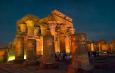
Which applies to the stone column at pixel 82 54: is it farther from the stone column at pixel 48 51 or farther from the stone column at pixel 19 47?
the stone column at pixel 19 47

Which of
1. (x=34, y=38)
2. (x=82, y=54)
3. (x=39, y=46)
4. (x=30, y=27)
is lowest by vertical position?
(x=82, y=54)

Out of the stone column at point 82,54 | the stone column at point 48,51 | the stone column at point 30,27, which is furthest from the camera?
the stone column at point 30,27

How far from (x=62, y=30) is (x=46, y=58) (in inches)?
601

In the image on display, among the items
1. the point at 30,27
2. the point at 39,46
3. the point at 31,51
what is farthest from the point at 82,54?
the point at 39,46

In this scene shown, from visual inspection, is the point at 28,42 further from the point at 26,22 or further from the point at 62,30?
the point at 62,30

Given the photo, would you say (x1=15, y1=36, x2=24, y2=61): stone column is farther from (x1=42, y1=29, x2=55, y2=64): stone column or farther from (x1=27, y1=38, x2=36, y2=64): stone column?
(x1=42, y1=29, x2=55, y2=64): stone column

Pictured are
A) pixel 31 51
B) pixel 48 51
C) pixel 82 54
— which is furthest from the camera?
pixel 31 51

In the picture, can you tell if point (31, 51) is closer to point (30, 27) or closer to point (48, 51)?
point (30, 27)

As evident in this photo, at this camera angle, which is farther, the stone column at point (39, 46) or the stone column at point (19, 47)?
the stone column at point (39, 46)

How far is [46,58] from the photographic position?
790 inches

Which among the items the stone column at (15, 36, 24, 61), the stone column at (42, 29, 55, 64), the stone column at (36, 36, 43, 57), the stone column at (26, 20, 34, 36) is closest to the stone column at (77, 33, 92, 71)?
the stone column at (42, 29, 55, 64)

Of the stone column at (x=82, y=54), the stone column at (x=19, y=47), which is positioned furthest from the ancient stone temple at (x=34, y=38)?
the stone column at (x=82, y=54)

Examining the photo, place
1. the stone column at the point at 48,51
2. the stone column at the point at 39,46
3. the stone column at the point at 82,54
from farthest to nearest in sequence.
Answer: the stone column at the point at 39,46, the stone column at the point at 48,51, the stone column at the point at 82,54

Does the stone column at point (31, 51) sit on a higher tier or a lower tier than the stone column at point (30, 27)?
lower
